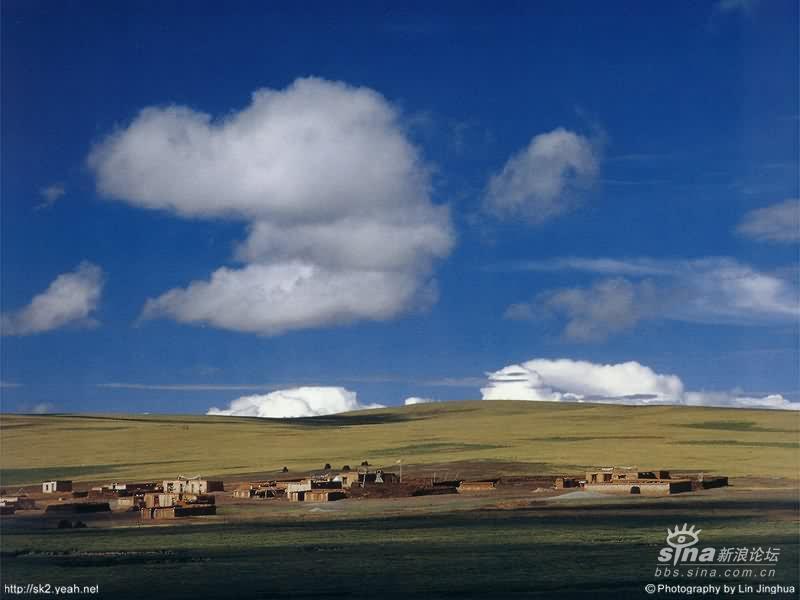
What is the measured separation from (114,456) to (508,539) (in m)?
62.9

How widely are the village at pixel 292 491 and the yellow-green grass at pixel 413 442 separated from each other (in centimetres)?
1180

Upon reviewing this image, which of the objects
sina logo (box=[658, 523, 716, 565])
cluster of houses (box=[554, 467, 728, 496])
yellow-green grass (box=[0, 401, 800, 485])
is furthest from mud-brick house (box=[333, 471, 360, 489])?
sina logo (box=[658, 523, 716, 565])

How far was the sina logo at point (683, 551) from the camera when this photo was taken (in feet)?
102

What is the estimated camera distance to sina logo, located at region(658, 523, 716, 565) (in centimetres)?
3116

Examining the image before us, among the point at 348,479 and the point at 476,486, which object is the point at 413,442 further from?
the point at 476,486

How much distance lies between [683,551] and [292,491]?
26982mm

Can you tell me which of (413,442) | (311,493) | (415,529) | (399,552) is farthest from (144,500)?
(413,442)

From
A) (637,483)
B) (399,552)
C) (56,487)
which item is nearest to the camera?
(399,552)

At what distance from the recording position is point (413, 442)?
100312mm

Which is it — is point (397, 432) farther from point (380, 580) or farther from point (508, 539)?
point (380, 580)

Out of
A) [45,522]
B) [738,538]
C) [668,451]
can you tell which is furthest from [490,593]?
[668,451]

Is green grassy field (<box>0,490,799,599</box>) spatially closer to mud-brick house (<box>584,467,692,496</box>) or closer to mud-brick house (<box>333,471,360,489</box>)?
mud-brick house (<box>584,467,692,496</box>)

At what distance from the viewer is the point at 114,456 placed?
3629 inches

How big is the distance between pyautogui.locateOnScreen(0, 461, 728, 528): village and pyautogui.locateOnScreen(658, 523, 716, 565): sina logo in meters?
17.6
